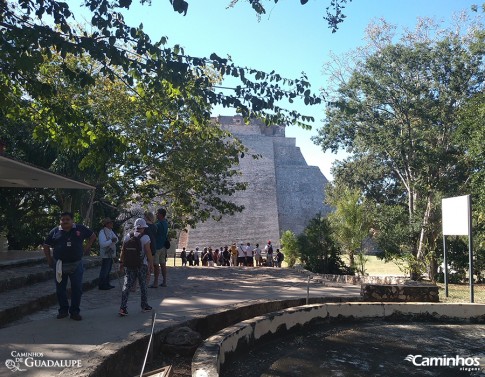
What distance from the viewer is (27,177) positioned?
39.8 ft

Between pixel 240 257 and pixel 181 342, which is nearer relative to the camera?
pixel 181 342

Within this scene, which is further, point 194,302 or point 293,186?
point 293,186

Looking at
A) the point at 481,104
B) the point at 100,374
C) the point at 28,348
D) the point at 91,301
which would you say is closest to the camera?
the point at 100,374

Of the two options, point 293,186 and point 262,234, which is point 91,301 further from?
point 293,186

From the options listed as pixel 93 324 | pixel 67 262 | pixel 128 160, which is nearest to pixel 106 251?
pixel 67 262

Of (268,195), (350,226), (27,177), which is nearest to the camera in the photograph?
(27,177)

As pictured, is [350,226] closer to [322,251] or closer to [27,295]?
[322,251]

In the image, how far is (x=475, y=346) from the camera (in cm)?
527

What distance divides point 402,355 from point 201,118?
14.7 ft

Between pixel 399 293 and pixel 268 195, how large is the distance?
53669mm

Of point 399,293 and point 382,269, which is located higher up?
point 399,293

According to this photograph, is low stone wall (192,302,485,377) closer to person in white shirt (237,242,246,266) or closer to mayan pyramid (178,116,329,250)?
person in white shirt (237,242,246,266)

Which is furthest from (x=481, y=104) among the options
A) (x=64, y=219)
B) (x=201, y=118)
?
(x=64, y=219)

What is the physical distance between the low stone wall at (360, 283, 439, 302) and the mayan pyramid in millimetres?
41068
